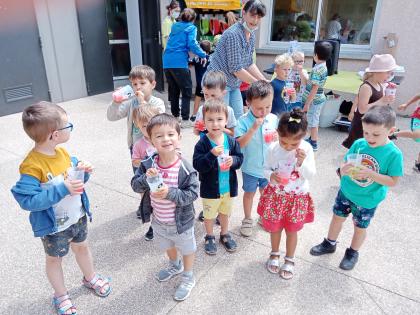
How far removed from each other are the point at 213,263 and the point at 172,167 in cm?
103

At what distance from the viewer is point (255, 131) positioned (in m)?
2.56

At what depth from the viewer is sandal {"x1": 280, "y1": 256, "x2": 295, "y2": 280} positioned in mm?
2590

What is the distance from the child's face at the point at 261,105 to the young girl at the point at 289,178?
1.03 ft

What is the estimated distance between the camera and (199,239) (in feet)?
10.0

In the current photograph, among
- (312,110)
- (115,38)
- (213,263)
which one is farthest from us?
(115,38)

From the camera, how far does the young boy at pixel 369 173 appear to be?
2250 millimetres

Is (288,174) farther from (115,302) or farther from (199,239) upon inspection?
(115,302)

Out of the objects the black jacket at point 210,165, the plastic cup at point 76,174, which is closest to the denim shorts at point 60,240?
the plastic cup at point 76,174

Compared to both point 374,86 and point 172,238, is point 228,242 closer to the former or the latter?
point 172,238

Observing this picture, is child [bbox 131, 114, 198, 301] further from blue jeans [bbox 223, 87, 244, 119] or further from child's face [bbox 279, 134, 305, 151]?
blue jeans [bbox 223, 87, 244, 119]

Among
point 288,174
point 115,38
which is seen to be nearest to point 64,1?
point 115,38

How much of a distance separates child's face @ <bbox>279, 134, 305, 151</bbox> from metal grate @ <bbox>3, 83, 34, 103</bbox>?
5.81m

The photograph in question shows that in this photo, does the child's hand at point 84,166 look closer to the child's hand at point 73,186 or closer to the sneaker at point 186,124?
the child's hand at point 73,186

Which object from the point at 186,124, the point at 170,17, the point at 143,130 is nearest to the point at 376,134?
the point at 143,130
